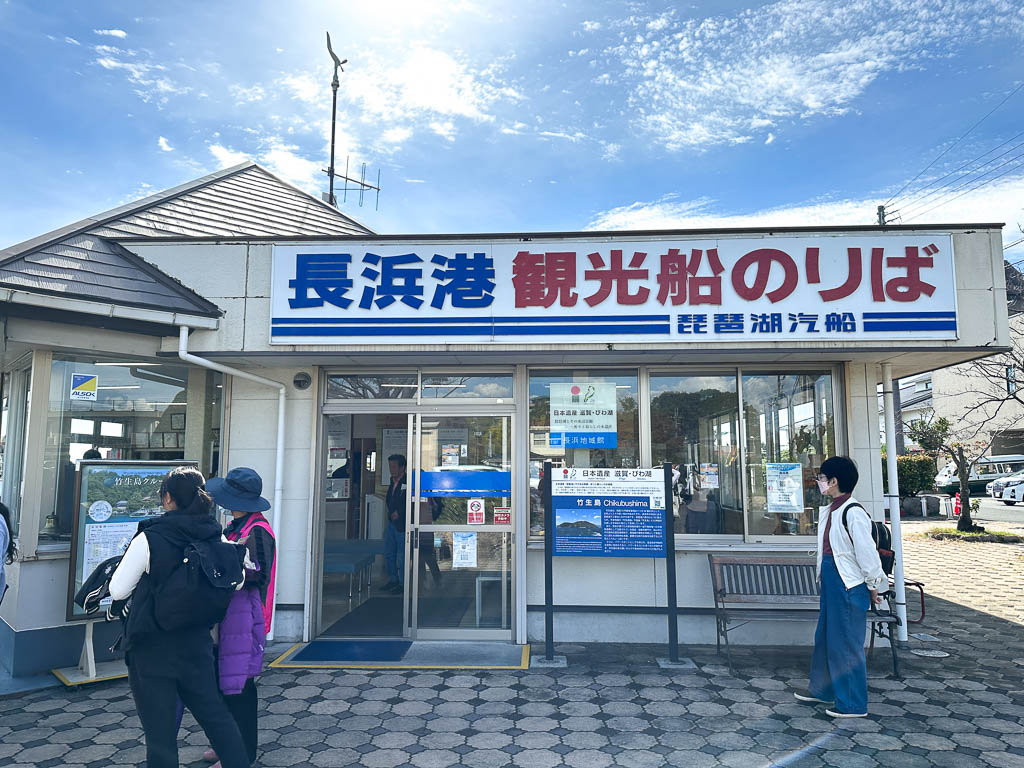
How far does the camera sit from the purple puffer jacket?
3.72m

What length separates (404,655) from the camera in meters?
6.27

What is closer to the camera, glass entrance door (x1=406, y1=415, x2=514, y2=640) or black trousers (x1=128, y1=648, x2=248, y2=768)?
black trousers (x1=128, y1=648, x2=248, y2=768)

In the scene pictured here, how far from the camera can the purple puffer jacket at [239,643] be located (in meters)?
3.72

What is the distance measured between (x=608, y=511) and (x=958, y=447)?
14.1 meters

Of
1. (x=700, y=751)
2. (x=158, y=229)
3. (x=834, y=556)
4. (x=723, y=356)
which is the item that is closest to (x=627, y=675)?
(x=700, y=751)

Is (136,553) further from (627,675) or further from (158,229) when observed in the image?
(158,229)

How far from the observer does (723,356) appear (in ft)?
21.4

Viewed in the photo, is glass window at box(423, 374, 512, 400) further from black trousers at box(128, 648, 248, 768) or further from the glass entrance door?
black trousers at box(128, 648, 248, 768)

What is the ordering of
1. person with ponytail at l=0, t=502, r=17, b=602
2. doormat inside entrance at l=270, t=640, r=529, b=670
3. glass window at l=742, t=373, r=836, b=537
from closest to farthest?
person with ponytail at l=0, t=502, r=17, b=602, doormat inside entrance at l=270, t=640, r=529, b=670, glass window at l=742, t=373, r=836, b=537

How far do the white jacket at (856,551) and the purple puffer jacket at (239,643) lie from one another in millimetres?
3993

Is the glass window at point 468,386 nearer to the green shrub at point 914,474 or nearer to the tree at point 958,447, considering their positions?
the tree at point 958,447

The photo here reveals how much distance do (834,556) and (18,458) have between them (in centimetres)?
730

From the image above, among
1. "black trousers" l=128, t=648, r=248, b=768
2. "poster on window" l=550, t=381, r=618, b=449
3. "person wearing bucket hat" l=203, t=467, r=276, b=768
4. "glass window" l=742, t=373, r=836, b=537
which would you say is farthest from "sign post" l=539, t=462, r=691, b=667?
"black trousers" l=128, t=648, r=248, b=768

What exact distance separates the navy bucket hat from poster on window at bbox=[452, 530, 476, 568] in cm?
292
